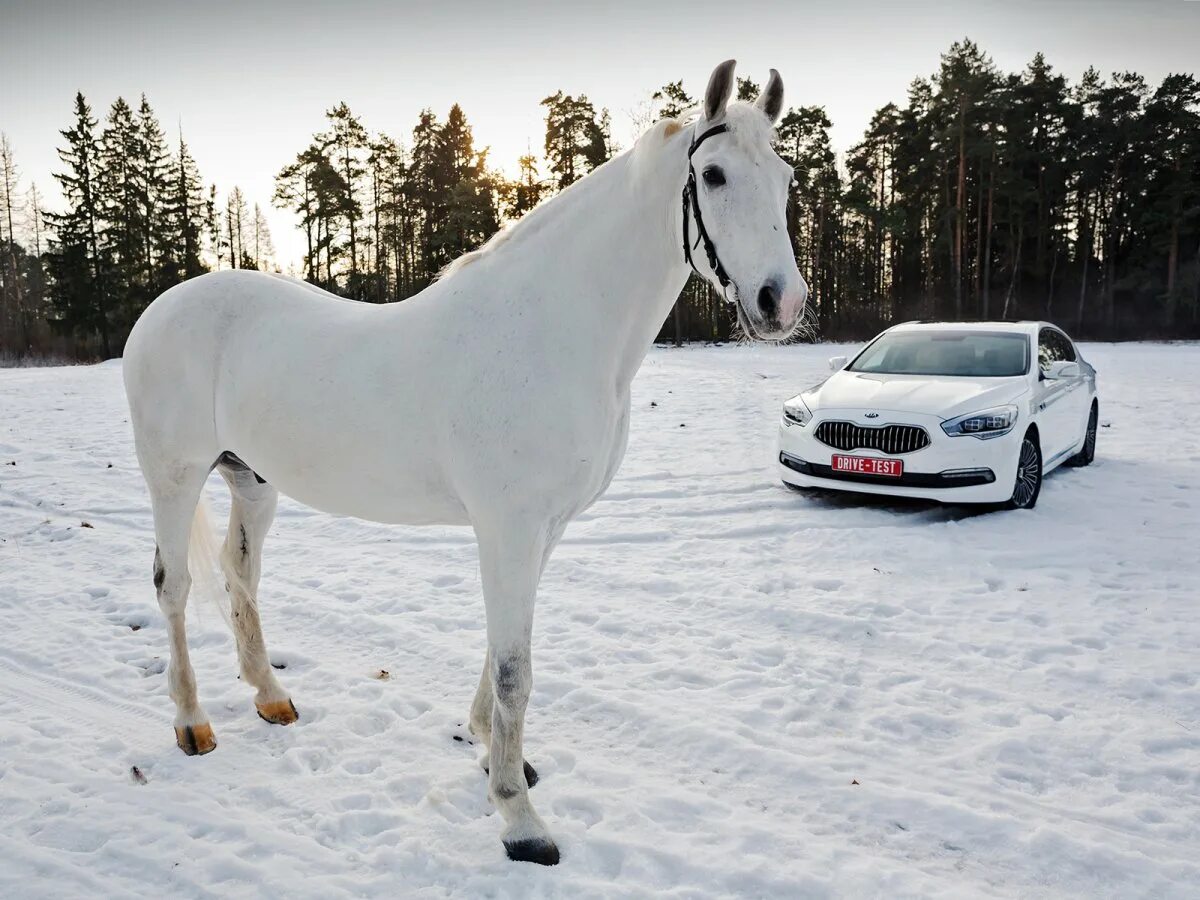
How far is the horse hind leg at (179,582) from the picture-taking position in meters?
3.06

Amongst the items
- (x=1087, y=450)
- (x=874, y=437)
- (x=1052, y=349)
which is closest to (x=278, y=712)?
(x=874, y=437)

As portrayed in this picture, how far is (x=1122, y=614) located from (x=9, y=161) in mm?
58271

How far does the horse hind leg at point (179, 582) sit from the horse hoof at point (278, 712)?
0.22 m

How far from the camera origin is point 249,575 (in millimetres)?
3420

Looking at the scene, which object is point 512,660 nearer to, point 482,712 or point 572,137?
point 482,712

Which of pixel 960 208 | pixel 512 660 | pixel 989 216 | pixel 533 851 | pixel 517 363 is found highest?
pixel 960 208

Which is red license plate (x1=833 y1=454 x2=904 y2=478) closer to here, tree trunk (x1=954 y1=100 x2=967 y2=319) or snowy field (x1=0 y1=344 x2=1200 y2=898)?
snowy field (x1=0 y1=344 x2=1200 y2=898)

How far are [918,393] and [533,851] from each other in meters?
5.82

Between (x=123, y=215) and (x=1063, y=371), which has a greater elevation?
(x=123, y=215)

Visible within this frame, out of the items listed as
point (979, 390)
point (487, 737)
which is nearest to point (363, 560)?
point (487, 737)

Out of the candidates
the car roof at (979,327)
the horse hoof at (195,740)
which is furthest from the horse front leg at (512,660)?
the car roof at (979,327)

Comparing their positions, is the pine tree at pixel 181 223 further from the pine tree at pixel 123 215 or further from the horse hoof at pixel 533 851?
the horse hoof at pixel 533 851

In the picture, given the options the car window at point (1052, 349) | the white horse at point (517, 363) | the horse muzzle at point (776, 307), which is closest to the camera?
the horse muzzle at point (776, 307)

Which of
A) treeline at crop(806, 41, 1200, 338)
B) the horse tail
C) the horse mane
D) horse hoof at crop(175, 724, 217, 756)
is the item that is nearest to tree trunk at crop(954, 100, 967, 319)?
treeline at crop(806, 41, 1200, 338)
